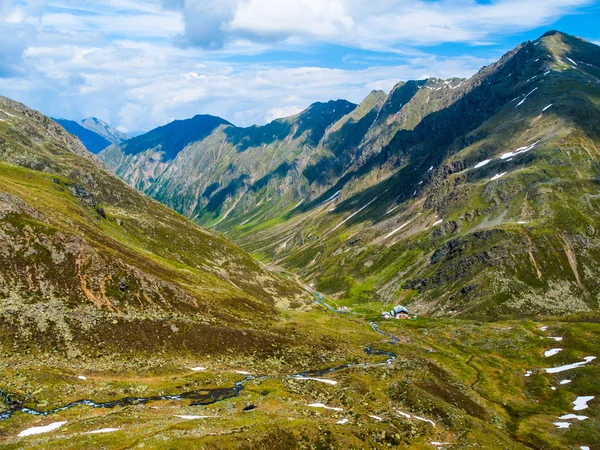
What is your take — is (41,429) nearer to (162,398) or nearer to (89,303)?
(162,398)

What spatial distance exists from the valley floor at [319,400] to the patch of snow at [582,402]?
0.45 metres

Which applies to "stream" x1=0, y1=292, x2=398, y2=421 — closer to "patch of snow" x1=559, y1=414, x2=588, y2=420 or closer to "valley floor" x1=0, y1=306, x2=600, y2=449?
"valley floor" x1=0, y1=306, x2=600, y2=449

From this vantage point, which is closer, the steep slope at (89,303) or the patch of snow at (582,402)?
the steep slope at (89,303)

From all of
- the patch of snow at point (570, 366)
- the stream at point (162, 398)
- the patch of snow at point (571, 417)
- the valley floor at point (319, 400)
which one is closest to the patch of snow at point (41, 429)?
the valley floor at point (319, 400)

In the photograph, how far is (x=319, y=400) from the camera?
301 ft

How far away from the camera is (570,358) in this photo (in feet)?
461

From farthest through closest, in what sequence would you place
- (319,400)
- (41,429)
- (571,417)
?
(571,417) < (319,400) < (41,429)

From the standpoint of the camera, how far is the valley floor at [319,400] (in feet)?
217

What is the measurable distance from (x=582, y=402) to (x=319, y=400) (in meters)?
68.4

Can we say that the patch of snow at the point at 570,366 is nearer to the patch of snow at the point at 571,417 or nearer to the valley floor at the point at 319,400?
the valley floor at the point at 319,400

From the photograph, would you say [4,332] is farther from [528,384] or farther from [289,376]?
[528,384]

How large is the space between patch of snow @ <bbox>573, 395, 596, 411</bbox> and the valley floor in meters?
0.45

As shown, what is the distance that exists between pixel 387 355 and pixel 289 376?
48931 millimetres

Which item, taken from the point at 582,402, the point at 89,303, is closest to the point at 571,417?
the point at 582,402
